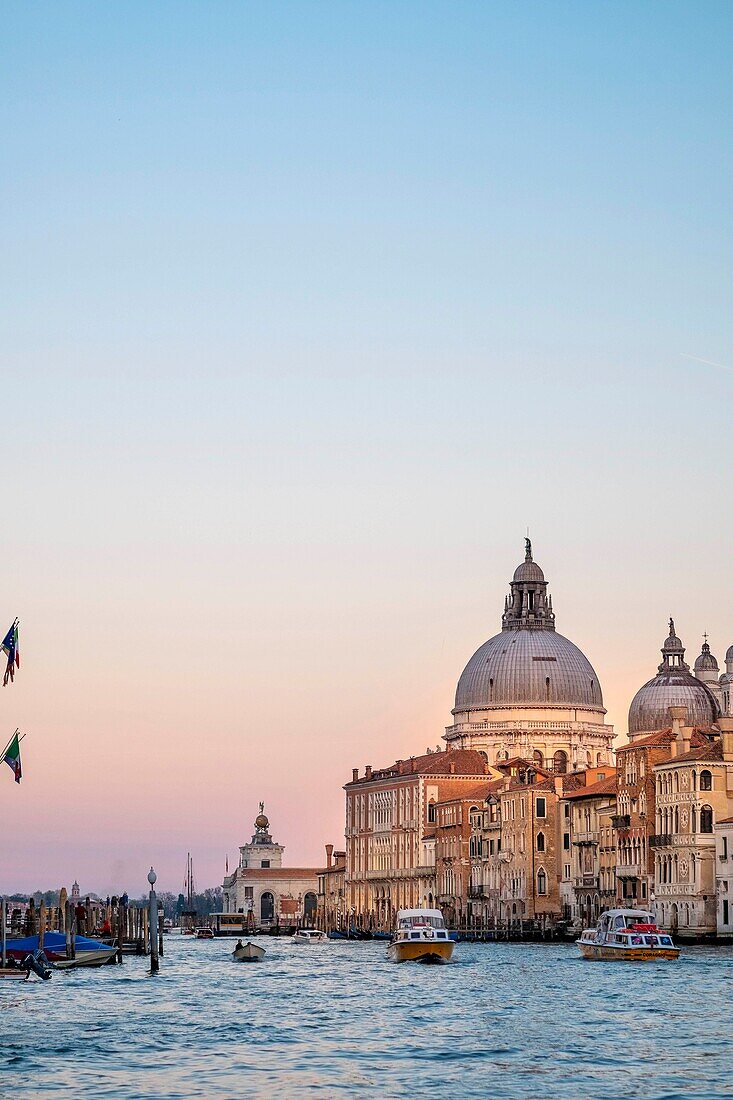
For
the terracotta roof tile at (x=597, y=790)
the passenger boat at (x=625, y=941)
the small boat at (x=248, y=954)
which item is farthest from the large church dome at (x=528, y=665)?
the passenger boat at (x=625, y=941)

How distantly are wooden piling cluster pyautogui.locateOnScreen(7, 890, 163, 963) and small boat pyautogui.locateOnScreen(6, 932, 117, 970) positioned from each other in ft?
1.06

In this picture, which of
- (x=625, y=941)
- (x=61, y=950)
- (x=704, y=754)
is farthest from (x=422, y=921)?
(x=61, y=950)

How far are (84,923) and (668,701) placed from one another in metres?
58.2

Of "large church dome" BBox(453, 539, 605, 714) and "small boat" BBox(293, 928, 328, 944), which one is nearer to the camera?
"small boat" BBox(293, 928, 328, 944)

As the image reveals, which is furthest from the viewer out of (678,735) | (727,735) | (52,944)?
(678,735)

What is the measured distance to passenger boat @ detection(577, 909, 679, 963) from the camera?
68.1m

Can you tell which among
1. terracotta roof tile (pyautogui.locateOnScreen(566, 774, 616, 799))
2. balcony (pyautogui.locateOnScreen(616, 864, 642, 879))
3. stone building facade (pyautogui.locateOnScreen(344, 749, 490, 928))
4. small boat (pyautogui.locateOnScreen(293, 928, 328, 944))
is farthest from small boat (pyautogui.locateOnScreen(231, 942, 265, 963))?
stone building facade (pyautogui.locateOnScreen(344, 749, 490, 928))

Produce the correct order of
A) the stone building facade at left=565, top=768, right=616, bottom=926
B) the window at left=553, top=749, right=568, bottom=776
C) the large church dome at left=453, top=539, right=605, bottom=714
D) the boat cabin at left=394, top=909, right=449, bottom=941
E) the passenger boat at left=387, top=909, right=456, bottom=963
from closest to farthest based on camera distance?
the passenger boat at left=387, top=909, right=456, bottom=963 → the boat cabin at left=394, top=909, right=449, bottom=941 → the stone building facade at left=565, top=768, right=616, bottom=926 → the window at left=553, top=749, right=568, bottom=776 → the large church dome at left=453, top=539, right=605, bottom=714

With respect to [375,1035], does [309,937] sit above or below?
above

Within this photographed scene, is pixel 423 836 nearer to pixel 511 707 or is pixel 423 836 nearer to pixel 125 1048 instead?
pixel 511 707

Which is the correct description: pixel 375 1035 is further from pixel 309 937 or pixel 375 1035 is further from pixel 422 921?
pixel 309 937

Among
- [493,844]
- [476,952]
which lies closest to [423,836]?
[493,844]

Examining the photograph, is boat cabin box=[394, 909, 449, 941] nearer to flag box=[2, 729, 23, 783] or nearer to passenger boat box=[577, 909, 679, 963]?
passenger boat box=[577, 909, 679, 963]

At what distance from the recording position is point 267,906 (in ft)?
564
